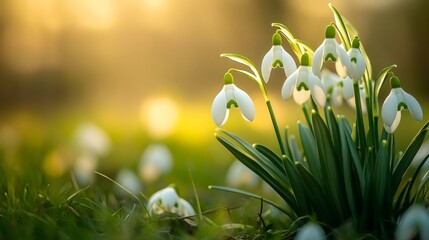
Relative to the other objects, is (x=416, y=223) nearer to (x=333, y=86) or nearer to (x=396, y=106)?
(x=396, y=106)

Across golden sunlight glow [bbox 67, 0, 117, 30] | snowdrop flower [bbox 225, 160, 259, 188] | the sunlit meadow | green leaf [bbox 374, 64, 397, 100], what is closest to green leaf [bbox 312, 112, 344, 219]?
the sunlit meadow

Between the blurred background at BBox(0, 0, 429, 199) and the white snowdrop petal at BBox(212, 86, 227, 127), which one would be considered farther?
the blurred background at BBox(0, 0, 429, 199)

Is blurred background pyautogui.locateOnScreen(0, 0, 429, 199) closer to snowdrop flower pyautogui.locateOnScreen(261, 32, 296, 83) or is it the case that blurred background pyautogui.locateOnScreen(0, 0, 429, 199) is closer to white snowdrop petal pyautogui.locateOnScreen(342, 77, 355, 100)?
white snowdrop petal pyautogui.locateOnScreen(342, 77, 355, 100)

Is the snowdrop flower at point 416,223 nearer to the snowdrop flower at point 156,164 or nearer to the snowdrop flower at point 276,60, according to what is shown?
the snowdrop flower at point 276,60

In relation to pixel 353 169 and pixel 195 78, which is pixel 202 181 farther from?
pixel 195 78

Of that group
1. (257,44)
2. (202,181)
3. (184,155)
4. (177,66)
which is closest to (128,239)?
(202,181)

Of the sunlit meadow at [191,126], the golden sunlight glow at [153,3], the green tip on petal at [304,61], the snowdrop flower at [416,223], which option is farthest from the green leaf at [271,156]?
the golden sunlight glow at [153,3]
